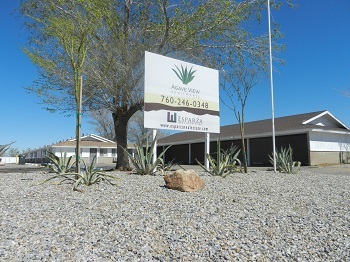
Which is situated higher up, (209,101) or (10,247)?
(209,101)

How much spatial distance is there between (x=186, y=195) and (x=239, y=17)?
1034 centimetres

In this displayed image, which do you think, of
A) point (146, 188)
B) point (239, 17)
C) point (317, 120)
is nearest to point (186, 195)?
point (146, 188)

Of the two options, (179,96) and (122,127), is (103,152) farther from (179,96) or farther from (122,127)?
(179,96)

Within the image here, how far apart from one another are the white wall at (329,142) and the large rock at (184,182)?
19.5 metres

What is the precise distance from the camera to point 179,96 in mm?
12078

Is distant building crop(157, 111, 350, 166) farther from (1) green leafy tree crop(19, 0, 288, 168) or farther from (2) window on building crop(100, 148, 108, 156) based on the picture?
(2) window on building crop(100, 148, 108, 156)

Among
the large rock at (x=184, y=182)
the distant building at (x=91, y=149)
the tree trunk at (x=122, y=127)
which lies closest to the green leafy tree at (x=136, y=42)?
the tree trunk at (x=122, y=127)

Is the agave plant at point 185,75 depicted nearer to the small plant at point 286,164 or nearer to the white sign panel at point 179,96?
the white sign panel at point 179,96

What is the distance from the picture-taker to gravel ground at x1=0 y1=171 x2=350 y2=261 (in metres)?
3.44

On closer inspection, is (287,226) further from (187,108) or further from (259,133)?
(259,133)

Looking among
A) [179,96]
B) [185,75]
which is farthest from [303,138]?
[179,96]

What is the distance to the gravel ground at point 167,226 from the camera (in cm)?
344

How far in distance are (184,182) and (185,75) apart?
21.4 feet

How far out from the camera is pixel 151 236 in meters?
3.87
